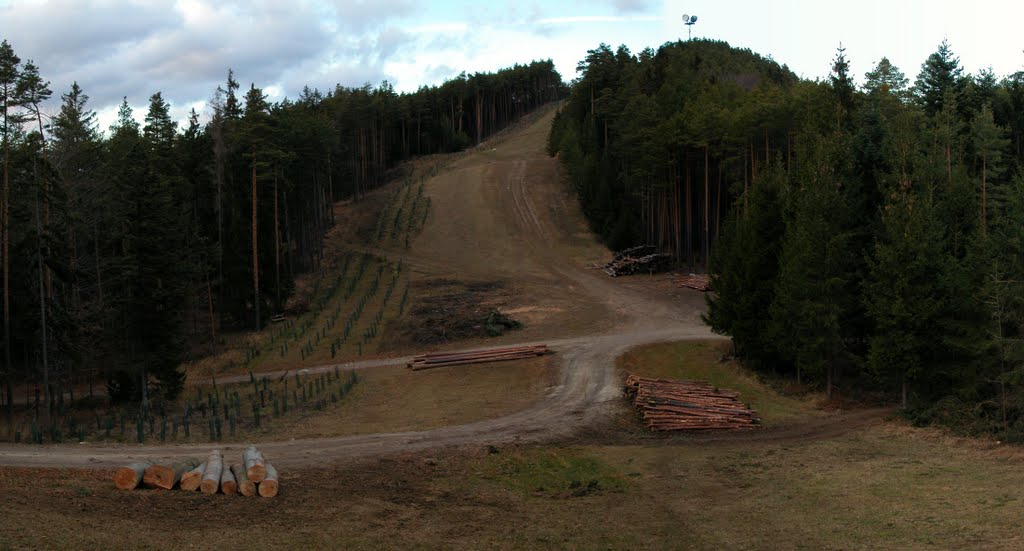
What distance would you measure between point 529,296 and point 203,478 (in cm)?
4044

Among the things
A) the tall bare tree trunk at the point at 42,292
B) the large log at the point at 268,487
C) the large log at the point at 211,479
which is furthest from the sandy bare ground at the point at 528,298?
the tall bare tree trunk at the point at 42,292

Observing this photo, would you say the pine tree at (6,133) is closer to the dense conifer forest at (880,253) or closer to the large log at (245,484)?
the large log at (245,484)

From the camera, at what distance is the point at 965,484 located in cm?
2200

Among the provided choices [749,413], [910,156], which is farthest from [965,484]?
[910,156]

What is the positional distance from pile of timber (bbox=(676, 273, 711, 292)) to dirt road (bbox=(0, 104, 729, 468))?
130 cm

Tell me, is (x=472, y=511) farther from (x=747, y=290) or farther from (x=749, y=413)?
(x=747, y=290)

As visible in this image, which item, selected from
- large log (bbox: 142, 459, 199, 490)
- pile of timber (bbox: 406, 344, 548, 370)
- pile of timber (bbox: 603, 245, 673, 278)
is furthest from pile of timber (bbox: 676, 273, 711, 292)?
large log (bbox: 142, 459, 199, 490)

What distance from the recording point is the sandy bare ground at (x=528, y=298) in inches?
1064

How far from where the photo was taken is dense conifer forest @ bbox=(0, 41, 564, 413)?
34406mm

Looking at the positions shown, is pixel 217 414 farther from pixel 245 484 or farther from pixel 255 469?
pixel 245 484

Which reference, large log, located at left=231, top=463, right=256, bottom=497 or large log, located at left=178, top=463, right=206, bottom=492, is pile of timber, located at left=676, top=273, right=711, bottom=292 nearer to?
large log, located at left=231, top=463, right=256, bottom=497

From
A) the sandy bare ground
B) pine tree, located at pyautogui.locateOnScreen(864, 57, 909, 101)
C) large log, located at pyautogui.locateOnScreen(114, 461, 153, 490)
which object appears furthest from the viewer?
pine tree, located at pyautogui.locateOnScreen(864, 57, 909, 101)

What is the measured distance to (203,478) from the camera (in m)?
19.9

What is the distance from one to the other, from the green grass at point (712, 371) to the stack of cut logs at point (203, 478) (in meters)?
20.5
